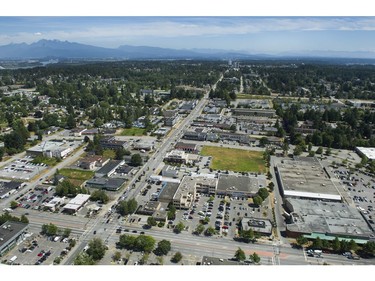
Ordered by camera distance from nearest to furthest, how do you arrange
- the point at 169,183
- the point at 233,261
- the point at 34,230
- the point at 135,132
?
the point at 233,261
the point at 34,230
the point at 169,183
the point at 135,132

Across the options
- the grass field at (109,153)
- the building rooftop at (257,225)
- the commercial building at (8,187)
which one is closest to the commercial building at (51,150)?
the grass field at (109,153)

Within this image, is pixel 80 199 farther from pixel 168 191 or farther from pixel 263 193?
pixel 263 193

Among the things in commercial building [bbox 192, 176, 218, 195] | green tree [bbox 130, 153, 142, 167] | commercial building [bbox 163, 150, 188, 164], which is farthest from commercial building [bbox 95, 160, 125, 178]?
commercial building [bbox 192, 176, 218, 195]

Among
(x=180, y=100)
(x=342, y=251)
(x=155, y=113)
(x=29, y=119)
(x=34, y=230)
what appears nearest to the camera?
(x=342, y=251)

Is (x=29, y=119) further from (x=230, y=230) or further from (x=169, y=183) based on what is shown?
(x=230, y=230)

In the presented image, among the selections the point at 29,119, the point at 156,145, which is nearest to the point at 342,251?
the point at 156,145

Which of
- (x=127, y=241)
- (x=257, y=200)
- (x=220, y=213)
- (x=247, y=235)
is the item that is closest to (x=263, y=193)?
(x=257, y=200)

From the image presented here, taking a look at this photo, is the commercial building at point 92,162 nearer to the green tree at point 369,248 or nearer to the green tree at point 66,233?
the green tree at point 66,233
